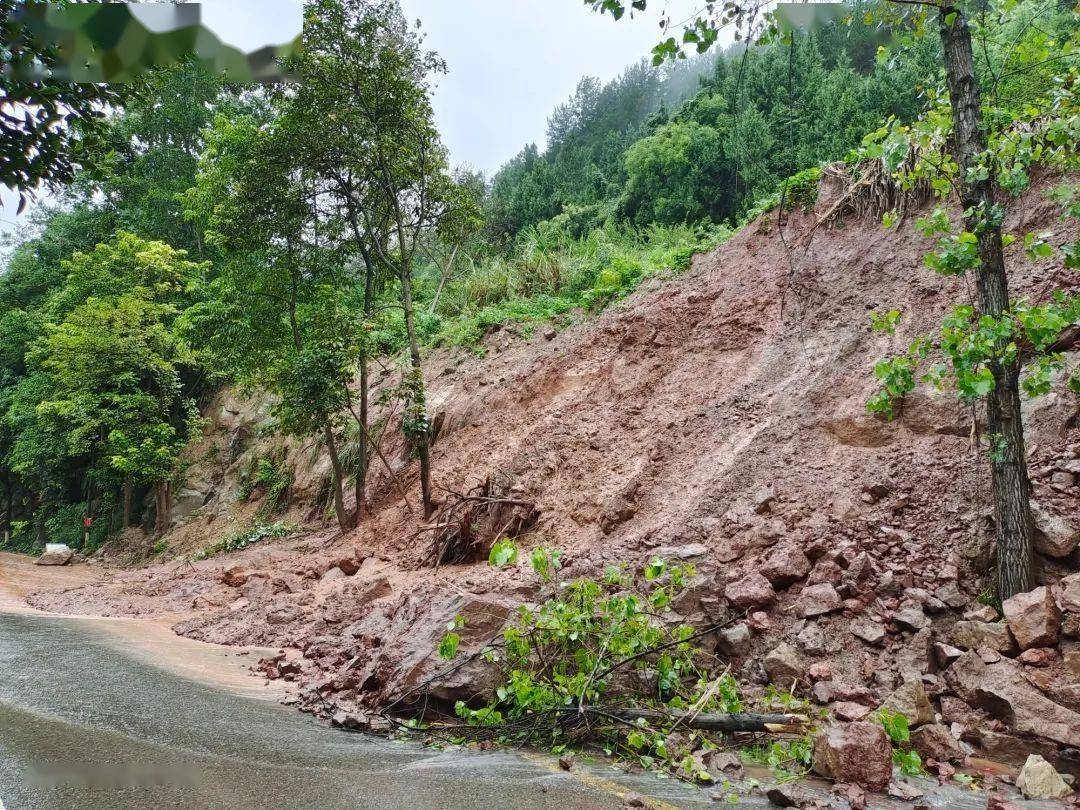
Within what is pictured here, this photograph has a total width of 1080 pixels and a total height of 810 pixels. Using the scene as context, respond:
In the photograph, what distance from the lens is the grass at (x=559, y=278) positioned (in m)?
11.5

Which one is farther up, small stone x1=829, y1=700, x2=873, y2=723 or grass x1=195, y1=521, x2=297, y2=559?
small stone x1=829, y1=700, x2=873, y2=723

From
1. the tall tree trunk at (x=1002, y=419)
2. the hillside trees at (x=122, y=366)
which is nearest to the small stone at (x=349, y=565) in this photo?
the tall tree trunk at (x=1002, y=419)

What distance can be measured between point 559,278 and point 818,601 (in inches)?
419

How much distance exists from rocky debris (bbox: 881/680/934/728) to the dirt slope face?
0.83 feet

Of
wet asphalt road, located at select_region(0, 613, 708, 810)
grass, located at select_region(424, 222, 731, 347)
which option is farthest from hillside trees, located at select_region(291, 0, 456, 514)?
wet asphalt road, located at select_region(0, 613, 708, 810)

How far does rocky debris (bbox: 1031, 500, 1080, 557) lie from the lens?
3.84 metres

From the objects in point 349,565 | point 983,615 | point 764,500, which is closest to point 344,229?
point 349,565

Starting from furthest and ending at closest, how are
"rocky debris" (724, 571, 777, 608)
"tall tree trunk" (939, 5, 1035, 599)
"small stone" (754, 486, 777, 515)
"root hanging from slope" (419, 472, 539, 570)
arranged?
"root hanging from slope" (419, 472, 539, 570), "small stone" (754, 486, 777, 515), "rocky debris" (724, 571, 777, 608), "tall tree trunk" (939, 5, 1035, 599)

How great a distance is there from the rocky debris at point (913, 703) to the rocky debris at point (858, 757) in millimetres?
522

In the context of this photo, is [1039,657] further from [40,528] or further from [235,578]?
[40,528]

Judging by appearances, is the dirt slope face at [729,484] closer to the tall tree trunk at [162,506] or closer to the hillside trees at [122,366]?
the tall tree trunk at [162,506]

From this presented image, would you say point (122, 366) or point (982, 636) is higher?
point (122, 366)

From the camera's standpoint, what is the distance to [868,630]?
3.99 metres

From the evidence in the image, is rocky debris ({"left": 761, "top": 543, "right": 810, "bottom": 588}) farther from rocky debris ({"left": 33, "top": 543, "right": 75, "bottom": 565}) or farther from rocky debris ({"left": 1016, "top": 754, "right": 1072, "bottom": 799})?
rocky debris ({"left": 33, "top": 543, "right": 75, "bottom": 565})
